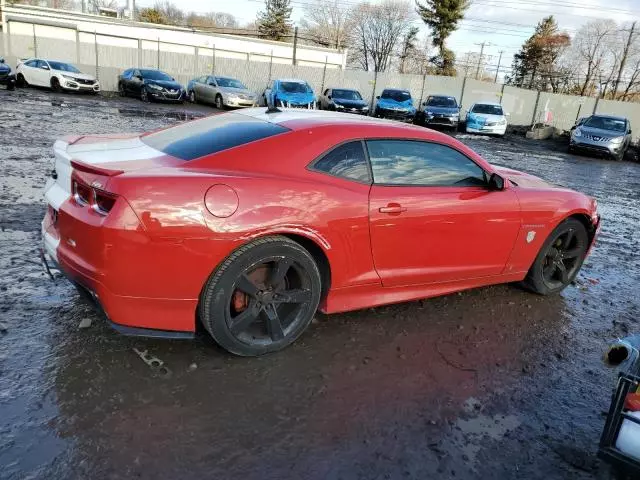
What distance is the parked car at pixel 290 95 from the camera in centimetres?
2175

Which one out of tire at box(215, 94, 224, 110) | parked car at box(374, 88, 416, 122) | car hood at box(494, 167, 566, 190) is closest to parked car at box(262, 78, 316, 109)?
tire at box(215, 94, 224, 110)

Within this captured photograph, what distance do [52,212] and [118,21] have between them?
126ft

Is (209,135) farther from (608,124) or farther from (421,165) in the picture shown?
(608,124)

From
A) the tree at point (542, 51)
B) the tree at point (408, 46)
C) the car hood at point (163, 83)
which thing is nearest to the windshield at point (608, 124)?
the car hood at point (163, 83)

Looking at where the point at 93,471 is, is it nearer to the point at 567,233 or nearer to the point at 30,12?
the point at 567,233

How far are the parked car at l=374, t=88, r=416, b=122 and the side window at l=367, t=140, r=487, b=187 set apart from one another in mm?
21025

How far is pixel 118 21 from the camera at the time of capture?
3641 cm

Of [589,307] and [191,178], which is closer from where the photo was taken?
[191,178]

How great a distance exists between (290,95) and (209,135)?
19250 millimetres

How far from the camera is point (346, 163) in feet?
11.3

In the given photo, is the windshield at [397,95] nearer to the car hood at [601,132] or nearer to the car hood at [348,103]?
the car hood at [348,103]

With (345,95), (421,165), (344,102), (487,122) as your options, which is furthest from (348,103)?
(421,165)

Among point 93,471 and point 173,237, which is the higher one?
point 173,237

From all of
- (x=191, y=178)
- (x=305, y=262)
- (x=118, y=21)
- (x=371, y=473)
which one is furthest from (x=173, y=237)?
(x=118, y=21)
